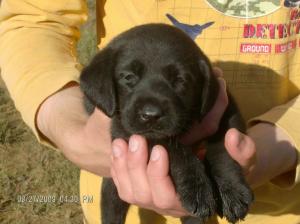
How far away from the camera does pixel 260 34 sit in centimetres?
204

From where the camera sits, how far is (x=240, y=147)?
5.33 ft

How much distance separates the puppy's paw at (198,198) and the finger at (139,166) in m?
0.10

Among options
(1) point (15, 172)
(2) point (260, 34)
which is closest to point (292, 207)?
(2) point (260, 34)

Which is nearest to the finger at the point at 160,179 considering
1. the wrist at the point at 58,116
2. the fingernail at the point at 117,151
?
the fingernail at the point at 117,151

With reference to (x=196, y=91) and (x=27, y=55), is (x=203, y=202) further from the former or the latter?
(x=27, y=55)

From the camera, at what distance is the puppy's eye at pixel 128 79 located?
6.11 ft

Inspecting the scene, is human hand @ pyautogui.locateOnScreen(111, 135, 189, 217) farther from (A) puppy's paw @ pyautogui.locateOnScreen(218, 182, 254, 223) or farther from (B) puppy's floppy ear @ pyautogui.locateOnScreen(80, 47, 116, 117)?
(B) puppy's floppy ear @ pyautogui.locateOnScreen(80, 47, 116, 117)

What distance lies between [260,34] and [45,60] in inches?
30.6

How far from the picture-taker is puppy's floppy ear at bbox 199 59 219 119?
1888mm

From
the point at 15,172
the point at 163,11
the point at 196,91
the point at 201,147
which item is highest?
the point at 163,11

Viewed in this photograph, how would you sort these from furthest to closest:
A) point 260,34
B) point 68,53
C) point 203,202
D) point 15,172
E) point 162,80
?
point 15,172 < point 68,53 < point 260,34 < point 162,80 < point 203,202

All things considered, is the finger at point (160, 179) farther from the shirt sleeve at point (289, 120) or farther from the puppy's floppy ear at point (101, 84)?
the shirt sleeve at point (289, 120)

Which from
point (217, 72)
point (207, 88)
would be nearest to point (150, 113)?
point (207, 88)

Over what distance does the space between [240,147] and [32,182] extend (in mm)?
2577
